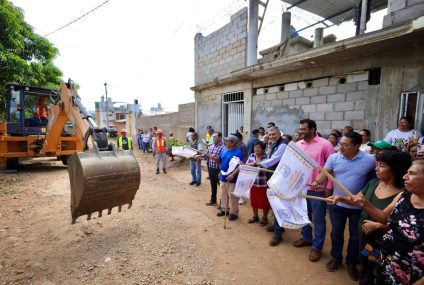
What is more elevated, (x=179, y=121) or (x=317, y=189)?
(x=179, y=121)

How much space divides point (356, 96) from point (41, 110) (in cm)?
1053

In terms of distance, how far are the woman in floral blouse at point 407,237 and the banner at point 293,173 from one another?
787 mm

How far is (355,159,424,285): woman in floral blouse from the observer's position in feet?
5.06

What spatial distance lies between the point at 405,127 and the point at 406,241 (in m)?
3.36

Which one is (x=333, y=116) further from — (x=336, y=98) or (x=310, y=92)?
(x=310, y=92)

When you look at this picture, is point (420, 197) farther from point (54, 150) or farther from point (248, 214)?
point (54, 150)

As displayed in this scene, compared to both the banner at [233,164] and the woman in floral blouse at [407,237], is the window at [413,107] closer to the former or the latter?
the banner at [233,164]

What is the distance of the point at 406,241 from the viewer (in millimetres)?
1595

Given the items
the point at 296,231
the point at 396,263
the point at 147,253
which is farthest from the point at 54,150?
the point at 396,263

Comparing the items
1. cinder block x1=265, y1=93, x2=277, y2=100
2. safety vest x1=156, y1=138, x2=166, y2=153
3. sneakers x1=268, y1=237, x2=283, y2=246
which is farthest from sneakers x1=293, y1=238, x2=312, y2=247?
safety vest x1=156, y1=138, x2=166, y2=153

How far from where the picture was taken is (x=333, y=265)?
298 centimetres

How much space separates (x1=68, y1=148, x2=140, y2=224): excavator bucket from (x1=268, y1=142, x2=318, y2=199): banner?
1916 mm

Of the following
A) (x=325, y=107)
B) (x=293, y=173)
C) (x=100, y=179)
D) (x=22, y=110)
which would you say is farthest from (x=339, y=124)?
(x=22, y=110)

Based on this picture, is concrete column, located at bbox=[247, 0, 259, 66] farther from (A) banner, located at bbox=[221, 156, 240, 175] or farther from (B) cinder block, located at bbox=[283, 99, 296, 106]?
(A) banner, located at bbox=[221, 156, 240, 175]
